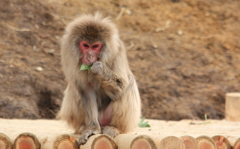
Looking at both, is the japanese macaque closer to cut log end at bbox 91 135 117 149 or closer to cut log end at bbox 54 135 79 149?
cut log end at bbox 54 135 79 149

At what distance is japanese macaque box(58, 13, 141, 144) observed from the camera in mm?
5664

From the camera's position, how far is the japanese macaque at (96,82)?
18.6ft

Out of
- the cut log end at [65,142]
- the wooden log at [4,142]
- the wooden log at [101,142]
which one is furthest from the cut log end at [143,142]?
the wooden log at [4,142]

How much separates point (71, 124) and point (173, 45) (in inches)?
274

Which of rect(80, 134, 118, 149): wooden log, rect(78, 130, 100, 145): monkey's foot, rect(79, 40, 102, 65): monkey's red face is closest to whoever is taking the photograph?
rect(80, 134, 118, 149): wooden log

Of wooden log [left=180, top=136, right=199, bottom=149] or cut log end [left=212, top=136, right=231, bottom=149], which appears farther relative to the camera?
cut log end [left=212, top=136, right=231, bottom=149]

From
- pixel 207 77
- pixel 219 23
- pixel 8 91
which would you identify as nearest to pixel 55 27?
pixel 8 91

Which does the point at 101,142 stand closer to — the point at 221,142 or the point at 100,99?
the point at 100,99

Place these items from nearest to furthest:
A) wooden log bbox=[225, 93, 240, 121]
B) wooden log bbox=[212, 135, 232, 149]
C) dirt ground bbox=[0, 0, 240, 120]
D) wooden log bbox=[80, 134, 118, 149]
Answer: wooden log bbox=[80, 134, 118, 149] → wooden log bbox=[212, 135, 232, 149] → wooden log bbox=[225, 93, 240, 121] → dirt ground bbox=[0, 0, 240, 120]

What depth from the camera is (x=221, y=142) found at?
5.38m

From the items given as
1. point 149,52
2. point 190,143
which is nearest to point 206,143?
point 190,143

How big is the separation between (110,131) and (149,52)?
6.50 metres

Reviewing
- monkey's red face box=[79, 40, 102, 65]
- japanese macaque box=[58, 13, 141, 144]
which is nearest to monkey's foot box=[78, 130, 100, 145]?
japanese macaque box=[58, 13, 141, 144]

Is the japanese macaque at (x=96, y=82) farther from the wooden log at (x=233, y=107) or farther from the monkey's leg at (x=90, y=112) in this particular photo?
the wooden log at (x=233, y=107)
